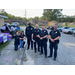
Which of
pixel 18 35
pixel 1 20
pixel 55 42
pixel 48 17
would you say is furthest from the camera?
pixel 48 17

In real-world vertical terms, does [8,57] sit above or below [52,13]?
Answer: below

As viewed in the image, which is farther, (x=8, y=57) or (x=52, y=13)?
(x=52, y=13)

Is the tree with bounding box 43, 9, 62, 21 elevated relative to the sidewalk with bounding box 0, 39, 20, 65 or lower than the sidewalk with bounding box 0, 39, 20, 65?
elevated

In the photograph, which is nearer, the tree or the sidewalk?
the sidewalk

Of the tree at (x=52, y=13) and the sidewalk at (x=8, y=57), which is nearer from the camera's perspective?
the sidewalk at (x=8, y=57)

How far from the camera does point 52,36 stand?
163 inches

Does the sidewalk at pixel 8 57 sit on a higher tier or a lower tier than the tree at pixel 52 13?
lower
